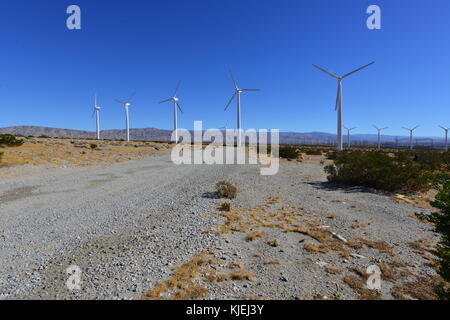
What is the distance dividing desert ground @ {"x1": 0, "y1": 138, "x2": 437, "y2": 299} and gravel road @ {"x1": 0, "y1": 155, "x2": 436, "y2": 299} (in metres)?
0.03

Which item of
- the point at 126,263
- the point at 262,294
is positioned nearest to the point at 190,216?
the point at 126,263

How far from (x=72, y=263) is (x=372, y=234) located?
8.25 metres

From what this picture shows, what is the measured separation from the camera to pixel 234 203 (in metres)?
10.6

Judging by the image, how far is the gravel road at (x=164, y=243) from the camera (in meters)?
4.53

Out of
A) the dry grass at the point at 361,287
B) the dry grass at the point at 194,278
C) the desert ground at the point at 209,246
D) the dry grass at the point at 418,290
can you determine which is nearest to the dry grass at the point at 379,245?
the desert ground at the point at 209,246

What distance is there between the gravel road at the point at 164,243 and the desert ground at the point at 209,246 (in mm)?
30

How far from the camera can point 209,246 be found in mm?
6188

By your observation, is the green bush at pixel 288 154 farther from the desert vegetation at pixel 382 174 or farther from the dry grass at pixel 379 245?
the dry grass at pixel 379 245

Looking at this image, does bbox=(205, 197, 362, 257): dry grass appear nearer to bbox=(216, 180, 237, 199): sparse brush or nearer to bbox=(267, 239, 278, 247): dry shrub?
bbox=(267, 239, 278, 247): dry shrub

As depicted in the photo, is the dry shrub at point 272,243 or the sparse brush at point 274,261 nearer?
the sparse brush at point 274,261

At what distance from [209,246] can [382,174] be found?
1276 centimetres

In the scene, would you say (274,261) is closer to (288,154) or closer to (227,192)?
(227,192)
